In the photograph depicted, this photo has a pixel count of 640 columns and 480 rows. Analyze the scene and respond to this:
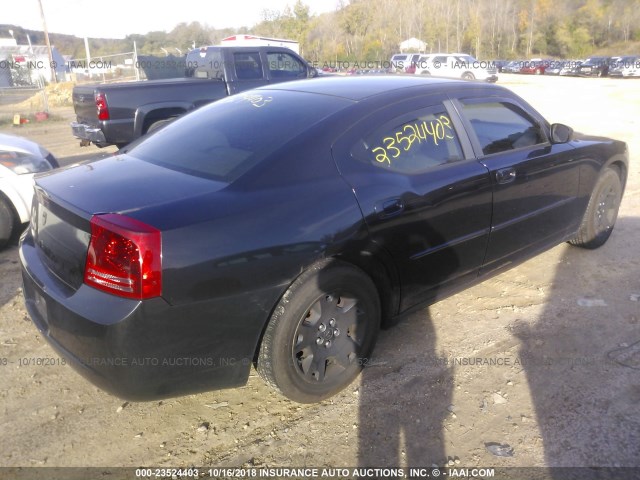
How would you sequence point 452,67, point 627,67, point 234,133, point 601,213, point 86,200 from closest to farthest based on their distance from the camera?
1. point 86,200
2. point 234,133
3. point 601,213
4. point 452,67
5. point 627,67

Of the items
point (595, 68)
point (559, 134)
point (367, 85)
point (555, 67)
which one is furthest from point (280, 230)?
point (555, 67)

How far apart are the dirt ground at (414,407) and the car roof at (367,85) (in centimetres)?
159

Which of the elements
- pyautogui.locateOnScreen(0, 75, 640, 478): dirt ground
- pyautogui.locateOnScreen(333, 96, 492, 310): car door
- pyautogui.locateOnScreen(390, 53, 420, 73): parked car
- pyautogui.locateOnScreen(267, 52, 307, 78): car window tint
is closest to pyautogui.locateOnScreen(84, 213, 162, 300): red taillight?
pyautogui.locateOnScreen(0, 75, 640, 478): dirt ground

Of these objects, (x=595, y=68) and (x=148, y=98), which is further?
(x=595, y=68)

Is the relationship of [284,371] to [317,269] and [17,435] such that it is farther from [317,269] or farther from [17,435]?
[17,435]

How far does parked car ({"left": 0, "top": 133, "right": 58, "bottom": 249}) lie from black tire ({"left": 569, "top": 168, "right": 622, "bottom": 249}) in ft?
16.5

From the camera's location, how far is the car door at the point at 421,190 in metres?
2.96

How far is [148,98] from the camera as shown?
7.96 meters

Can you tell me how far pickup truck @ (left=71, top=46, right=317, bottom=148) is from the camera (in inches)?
307

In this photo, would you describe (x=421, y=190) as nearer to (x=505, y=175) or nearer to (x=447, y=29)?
(x=505, y=175)

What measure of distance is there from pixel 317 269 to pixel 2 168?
3853 mm

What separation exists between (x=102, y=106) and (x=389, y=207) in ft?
20.2

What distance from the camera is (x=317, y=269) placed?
2.69 meters

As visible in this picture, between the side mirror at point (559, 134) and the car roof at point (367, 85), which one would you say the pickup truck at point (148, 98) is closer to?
the car roof at point (367, 85)
